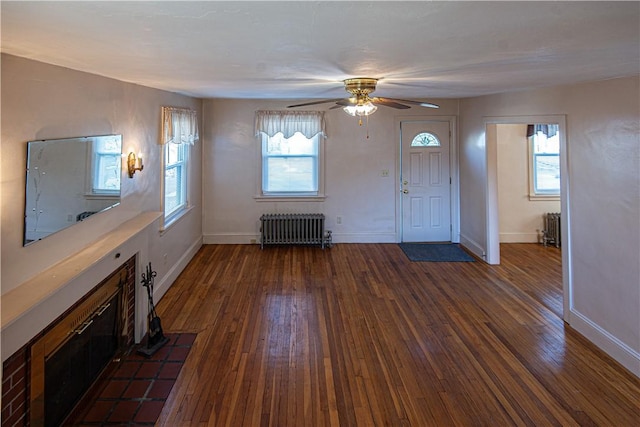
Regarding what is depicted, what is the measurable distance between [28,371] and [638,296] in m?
3.85

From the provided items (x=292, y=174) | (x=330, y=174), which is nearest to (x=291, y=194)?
(x=292, y=174)

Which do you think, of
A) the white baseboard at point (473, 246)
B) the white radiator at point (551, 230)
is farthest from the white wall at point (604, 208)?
the white radiator at point (551, 230)

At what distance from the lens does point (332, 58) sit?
2412 millimetres

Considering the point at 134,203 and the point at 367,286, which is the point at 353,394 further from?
the point at 134,203

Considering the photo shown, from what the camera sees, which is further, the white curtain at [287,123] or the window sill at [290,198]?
the window sill at [290,198]

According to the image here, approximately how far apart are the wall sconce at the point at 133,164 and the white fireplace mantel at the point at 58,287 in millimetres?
514

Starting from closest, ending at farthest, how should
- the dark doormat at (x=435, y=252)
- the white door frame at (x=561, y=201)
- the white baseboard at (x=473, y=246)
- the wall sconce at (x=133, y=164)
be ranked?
the wall sconce at (x=133, y=164)
the white door frame at (x=561, y=201)
the white baseboard at (x=473, y=246)
the dark doormat at (x=435, y=252)

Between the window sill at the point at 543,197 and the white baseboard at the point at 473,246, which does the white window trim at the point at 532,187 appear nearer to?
the window sill at the point at 543,197

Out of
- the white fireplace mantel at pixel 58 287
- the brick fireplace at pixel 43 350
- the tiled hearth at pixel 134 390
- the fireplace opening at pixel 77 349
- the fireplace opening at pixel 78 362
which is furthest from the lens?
the tiled hearth at pixel 134 390

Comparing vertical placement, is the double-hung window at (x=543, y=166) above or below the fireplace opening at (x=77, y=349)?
above

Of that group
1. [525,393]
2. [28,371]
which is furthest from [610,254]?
[28,371]

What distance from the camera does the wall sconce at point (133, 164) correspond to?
11.3 ft

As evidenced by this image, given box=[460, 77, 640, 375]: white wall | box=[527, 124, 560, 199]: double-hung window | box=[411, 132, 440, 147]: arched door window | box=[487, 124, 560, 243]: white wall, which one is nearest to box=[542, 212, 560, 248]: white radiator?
box=[487, 124, 560, 243]: white wall

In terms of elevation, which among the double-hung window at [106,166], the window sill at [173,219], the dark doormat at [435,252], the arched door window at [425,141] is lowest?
the dark doormat at [435,252]
